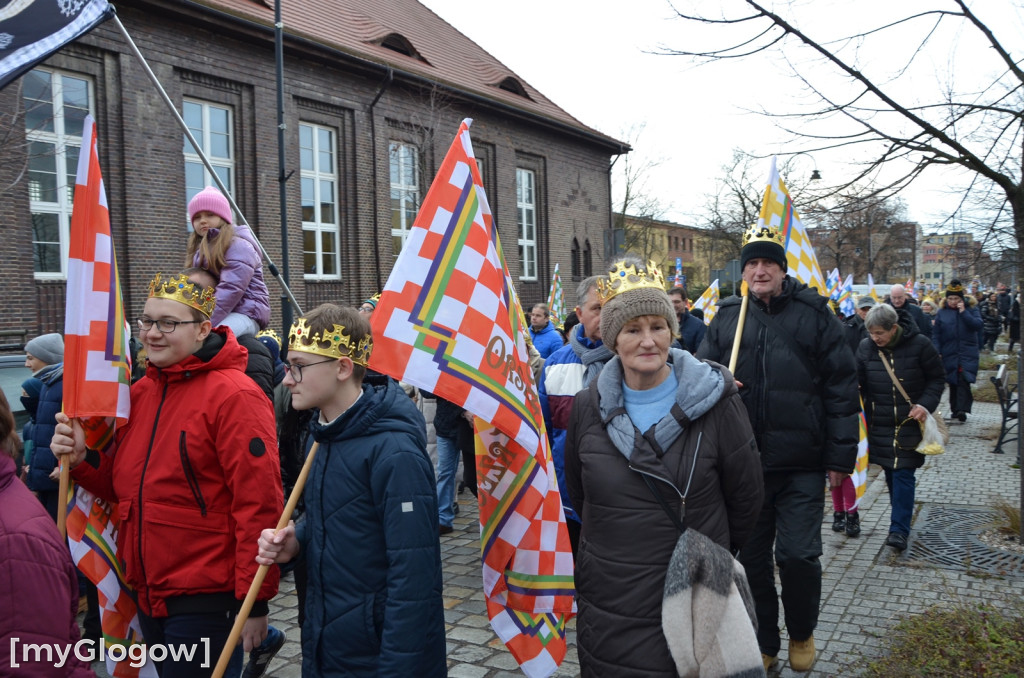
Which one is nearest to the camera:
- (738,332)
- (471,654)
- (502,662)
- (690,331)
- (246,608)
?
(246,608)

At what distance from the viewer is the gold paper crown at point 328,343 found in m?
2.89

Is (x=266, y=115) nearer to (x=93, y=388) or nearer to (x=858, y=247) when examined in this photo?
(x=858, y=247)

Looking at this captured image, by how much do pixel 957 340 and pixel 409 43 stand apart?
17.2 meters

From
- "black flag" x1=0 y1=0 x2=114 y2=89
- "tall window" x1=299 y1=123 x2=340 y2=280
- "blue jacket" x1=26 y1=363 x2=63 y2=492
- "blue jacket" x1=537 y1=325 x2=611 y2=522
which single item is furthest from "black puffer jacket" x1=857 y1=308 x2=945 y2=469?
"tall window" x1=299 y1=123 x2=340 y2=280

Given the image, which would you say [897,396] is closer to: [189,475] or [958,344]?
[189,475]

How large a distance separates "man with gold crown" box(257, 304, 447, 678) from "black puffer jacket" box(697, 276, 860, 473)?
6.93ft

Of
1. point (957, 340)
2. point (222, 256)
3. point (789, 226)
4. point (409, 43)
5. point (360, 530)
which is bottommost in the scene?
point (360, 530)

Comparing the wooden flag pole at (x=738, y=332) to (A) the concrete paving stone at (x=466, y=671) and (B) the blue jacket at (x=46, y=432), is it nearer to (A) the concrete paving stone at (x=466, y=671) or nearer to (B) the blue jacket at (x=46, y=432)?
(A) the concrete paving stone at (x=466, y=671)

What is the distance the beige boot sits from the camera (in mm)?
4195

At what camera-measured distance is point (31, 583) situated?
216cm

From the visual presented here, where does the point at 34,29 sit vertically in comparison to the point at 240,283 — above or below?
above

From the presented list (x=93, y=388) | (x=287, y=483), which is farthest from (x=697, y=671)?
(x=287, y=483)

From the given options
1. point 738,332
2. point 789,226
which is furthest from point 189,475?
point 789,226

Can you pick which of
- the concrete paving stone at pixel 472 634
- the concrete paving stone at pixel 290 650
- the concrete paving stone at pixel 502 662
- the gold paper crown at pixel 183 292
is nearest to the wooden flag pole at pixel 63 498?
the gold paper crown at pixel 183 292
